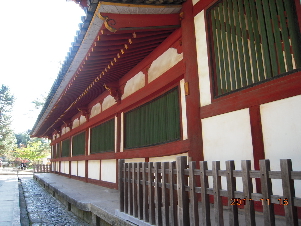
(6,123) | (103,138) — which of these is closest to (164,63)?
(103,138)

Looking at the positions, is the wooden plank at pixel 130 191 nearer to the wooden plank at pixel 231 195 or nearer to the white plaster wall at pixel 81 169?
the wooden plank at pixel 231 195

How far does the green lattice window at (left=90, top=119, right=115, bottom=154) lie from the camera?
8.09 meters

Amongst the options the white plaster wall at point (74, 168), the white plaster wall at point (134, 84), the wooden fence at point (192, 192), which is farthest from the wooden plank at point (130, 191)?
the white plaster wall at point (74, 168)

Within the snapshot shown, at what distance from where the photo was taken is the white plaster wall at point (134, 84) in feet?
20.1

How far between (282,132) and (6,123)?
2020 inches

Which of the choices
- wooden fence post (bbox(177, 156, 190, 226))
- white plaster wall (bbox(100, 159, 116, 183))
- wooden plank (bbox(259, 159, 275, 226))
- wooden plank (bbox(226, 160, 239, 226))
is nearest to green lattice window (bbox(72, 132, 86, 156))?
white plaster wall (bbox(100, 159, 116, 183))

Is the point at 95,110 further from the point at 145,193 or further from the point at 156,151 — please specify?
the point at 145,193

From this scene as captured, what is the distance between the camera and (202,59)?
159 inches

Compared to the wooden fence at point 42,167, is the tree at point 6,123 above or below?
above

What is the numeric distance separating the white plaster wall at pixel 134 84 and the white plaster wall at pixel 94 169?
364cm

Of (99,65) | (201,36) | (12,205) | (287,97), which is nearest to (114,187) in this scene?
(12,205)

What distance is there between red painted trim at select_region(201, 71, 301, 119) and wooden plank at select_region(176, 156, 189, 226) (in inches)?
47.2

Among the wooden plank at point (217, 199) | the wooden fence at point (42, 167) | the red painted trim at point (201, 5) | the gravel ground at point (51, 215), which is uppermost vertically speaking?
the red painted trim at point (201, 5)

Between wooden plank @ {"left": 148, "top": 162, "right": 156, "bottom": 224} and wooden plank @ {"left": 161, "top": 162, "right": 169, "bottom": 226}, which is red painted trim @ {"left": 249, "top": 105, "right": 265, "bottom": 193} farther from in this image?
wooden plank @ {"left": 148, "top": 162, "right": 156, "bottom": 224}
